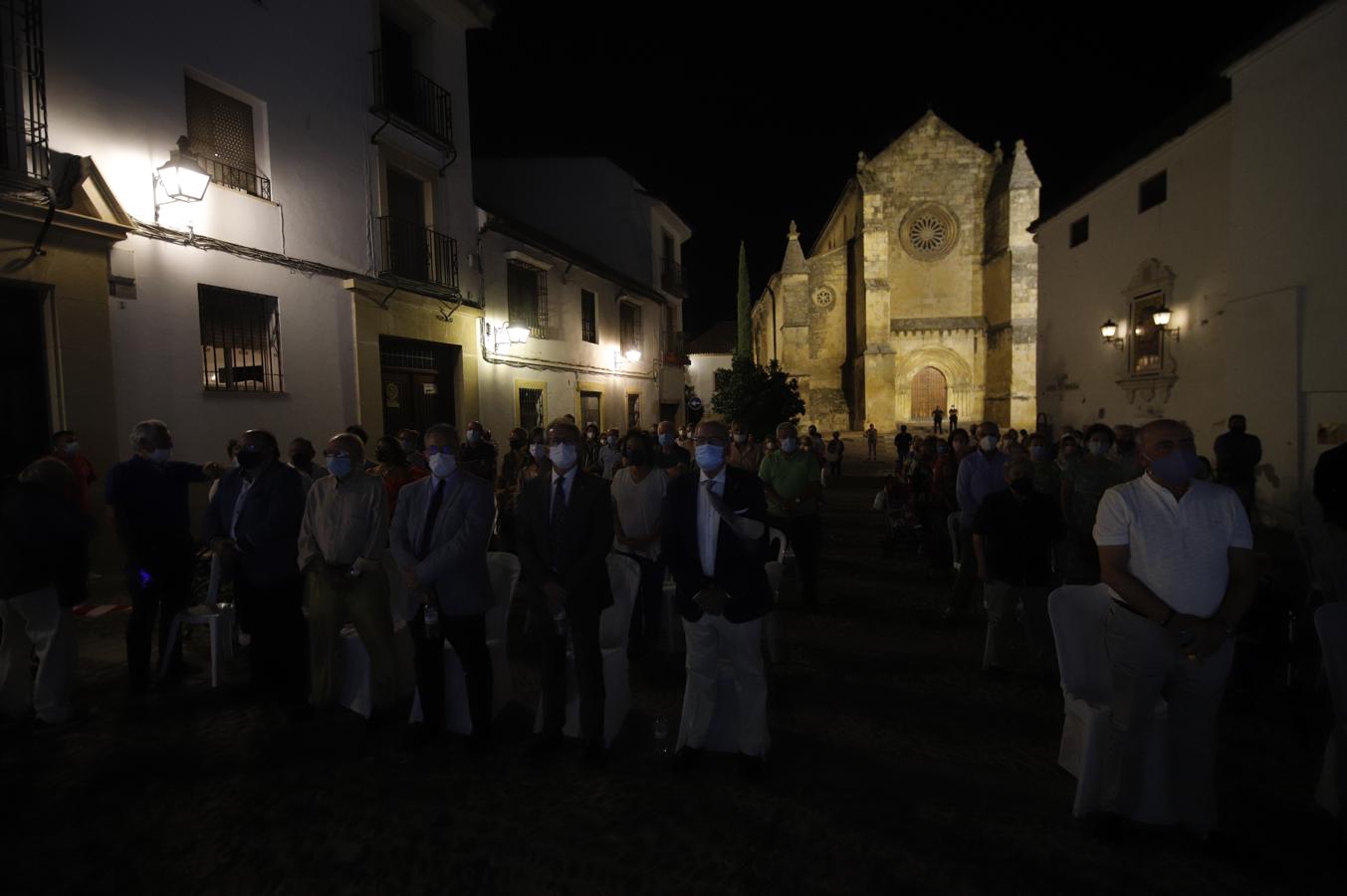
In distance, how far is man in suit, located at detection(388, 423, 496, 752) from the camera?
390 cm

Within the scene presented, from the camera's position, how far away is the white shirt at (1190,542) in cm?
293

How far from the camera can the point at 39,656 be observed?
4320 millimetres

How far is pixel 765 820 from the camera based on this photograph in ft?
10.7

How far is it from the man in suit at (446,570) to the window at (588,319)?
1530cm

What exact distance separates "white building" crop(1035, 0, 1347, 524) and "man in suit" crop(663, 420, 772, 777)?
10.1 m

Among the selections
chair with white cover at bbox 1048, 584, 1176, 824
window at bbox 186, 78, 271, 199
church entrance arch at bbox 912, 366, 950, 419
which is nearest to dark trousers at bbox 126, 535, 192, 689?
chair with white cover at bbox 1048, 584, 1176, 824

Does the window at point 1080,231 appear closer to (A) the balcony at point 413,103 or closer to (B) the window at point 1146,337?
(B) the window at point 1146,337

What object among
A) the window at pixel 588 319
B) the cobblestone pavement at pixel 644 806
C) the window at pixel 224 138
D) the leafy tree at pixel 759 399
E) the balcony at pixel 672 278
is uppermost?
the balcony at pixel 672 278

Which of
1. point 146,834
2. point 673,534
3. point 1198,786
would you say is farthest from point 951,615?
point 146,834

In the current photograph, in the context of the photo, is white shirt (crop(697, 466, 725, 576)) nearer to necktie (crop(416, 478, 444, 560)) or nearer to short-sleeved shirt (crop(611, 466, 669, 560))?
necktie (crop(416, 478, 444, 560))

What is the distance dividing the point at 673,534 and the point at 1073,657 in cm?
206

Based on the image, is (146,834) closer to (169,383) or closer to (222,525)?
(222,525)

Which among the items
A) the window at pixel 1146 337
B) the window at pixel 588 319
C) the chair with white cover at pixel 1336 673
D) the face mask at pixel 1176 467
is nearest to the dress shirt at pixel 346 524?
the face mask at pixel 1176 467

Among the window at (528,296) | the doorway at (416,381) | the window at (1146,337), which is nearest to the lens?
the doorway at (416,381)
